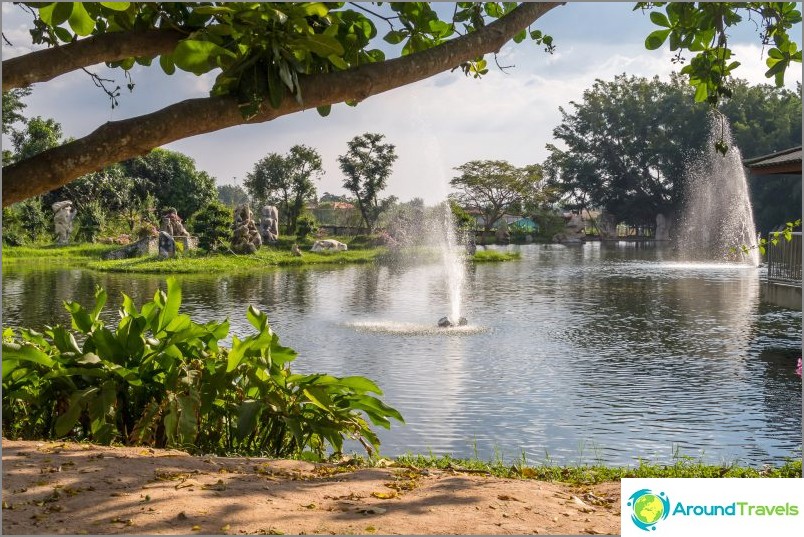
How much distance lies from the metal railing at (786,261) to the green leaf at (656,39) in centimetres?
807

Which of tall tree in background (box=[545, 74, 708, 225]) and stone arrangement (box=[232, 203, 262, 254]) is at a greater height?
tall tree in background (box=[545, 74, 708, 225])

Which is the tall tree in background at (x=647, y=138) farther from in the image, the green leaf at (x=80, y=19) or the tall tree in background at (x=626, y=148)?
the green leaf at (x=80, y=19)

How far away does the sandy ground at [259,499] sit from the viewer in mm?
2275

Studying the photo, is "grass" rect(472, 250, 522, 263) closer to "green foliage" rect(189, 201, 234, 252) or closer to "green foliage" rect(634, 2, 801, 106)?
"green foliage" rect(189, 201, 234, 252)

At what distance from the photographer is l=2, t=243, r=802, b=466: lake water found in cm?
541

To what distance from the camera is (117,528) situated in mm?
2215

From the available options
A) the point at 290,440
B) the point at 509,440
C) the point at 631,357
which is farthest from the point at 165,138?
the point at 631,357

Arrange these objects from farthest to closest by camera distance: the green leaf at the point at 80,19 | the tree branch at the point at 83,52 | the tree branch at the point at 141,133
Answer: the tree branch at the point at 83,52 → the green leaf at the point at 80,19 → the tree branch at the point at 141,133

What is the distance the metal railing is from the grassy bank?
1152 centimetres

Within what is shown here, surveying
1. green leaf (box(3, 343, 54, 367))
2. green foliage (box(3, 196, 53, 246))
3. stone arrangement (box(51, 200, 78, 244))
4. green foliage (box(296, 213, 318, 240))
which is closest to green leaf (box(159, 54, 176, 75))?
green leaf (box(3, 343, 54, 367))

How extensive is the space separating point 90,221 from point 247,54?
23.0 m

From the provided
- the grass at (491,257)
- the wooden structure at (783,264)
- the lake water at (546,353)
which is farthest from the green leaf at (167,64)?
the grass at (491,257)

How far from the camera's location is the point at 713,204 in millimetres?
31297

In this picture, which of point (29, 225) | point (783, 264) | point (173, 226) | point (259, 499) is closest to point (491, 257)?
point (173, 226)
